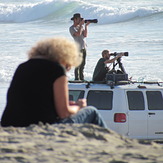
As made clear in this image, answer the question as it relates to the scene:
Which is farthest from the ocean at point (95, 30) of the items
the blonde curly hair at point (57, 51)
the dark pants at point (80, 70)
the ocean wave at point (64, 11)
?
the blonde curly hair at point (57, 51)

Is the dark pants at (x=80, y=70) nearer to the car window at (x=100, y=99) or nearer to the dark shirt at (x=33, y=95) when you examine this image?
the car window at (x=100, y=99)

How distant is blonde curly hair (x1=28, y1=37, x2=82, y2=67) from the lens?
17.9 ft

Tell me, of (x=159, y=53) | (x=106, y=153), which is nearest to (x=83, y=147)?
(x=106, y=153)

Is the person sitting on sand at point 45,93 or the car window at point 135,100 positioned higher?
the person sitting on sand at point 45,93

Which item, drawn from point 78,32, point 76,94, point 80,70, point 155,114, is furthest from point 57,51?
point 80,70

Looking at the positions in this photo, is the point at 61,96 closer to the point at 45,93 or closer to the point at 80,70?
the point at 45,93

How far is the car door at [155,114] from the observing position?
12.3 metres

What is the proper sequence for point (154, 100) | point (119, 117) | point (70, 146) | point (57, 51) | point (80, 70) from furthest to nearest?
point (80, 70), point (154, 100), point (119, 117), point (57, 51), point (70, 146)

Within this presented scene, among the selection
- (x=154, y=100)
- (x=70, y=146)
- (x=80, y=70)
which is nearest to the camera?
(x=70, y=146)

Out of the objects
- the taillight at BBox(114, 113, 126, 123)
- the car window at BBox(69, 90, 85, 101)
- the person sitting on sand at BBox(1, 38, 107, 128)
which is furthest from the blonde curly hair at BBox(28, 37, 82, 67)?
the car window at BBox(69, 90, 85, 101)

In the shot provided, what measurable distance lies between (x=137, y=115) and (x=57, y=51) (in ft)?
22.6

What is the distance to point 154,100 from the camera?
12383 millimetres

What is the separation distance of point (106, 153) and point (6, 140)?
780 mm

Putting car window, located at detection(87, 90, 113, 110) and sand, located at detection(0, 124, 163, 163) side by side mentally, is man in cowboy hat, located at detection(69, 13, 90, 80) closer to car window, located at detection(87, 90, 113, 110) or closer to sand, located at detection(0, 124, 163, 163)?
car window, located at detection(87, 90, 113, 110)
